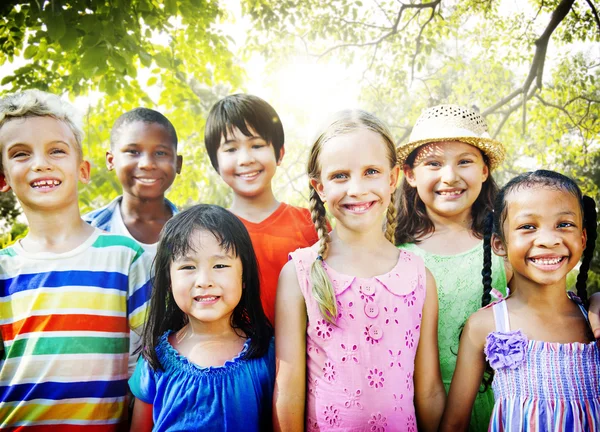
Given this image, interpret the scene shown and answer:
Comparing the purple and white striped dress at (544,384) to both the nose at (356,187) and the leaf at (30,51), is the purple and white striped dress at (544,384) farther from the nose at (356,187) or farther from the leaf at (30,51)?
the leaf at (30,51)

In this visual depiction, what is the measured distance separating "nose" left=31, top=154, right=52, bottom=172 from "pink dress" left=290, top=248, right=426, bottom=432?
3.76ft

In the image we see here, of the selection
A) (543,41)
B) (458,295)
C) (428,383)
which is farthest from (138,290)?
(543,41)

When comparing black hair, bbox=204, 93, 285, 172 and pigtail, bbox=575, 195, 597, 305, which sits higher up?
black hair, bbox=204, 93, 285, 172

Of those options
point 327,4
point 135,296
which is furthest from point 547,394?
point 327,4

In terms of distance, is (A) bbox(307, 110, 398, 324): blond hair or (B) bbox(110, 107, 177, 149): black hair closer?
(A) bbox(307, 110, 398, 324): blond hair

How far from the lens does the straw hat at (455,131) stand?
8.14ft

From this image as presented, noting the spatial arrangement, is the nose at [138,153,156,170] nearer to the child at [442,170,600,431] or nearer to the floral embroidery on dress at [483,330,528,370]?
the child at [442,170,600,431]

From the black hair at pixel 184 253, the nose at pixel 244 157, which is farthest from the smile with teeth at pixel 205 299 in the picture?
the nose at pixel 244 157

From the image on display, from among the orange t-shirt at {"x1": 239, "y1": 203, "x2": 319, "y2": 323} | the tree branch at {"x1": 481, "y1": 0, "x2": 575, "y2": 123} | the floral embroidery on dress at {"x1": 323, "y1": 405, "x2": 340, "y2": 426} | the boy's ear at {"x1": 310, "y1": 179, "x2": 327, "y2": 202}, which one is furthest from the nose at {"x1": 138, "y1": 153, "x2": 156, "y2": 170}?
the tree branch at {"x1": 481, "y1": 0, "x2": 575, "y2": 123}

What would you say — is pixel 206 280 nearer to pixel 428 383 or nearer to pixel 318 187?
pixel 318 187

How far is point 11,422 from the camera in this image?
6.53 feet

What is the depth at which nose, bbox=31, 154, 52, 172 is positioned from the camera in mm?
2090

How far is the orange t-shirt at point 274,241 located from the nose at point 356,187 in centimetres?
77

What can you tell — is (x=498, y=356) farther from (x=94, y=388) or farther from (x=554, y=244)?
(x=94, y=388)
